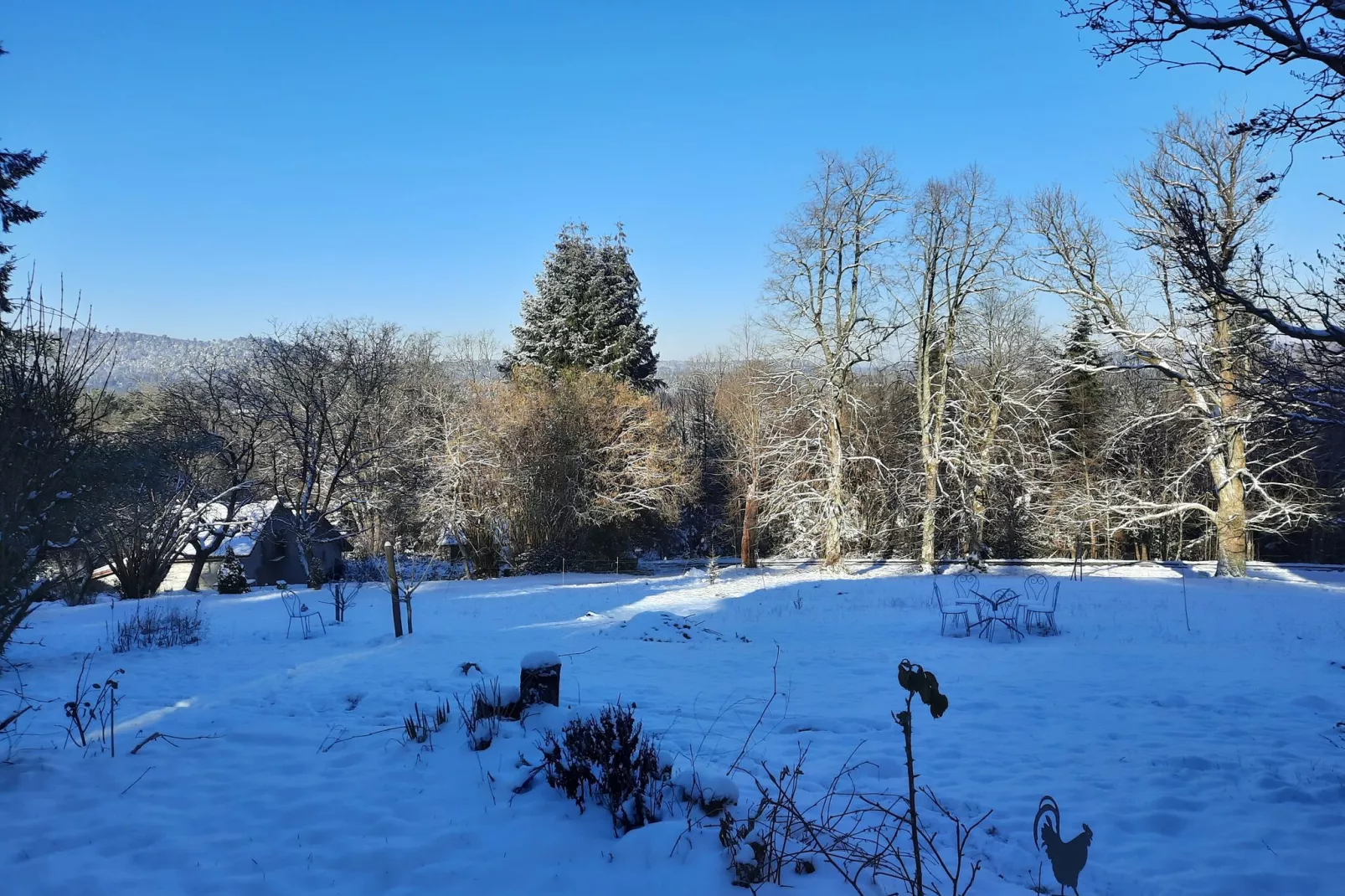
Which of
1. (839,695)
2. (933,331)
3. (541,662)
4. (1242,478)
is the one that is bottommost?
(839,695)

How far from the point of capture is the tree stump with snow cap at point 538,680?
5.79m

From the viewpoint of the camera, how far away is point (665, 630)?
11.7 m

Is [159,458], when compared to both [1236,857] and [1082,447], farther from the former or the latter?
[1082,447]

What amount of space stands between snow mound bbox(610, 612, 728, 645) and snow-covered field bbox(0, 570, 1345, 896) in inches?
4.4

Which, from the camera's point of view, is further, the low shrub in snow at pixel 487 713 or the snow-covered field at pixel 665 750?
the low shrub in snow at pixel 487 713

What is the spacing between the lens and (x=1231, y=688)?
754cm

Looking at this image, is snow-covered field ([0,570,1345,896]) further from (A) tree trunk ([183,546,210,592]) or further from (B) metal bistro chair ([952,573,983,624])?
(A) tree trunk ([183,546,210,592])

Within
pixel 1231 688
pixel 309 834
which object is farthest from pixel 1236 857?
pixel 309 834

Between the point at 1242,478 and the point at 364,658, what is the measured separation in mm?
20354

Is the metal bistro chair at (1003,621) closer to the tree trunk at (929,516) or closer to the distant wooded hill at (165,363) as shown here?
the tree trunk at (929,516)

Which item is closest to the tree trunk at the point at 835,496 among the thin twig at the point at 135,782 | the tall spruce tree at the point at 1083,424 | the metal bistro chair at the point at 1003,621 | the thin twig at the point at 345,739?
the tall spruce tree at the point at 1083,424

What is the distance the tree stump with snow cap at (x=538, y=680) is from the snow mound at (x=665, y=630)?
5225 millimetres

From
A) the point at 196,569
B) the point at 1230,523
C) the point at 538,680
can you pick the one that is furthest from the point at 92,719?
the point at 196,569

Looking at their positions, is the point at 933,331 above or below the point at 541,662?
above
